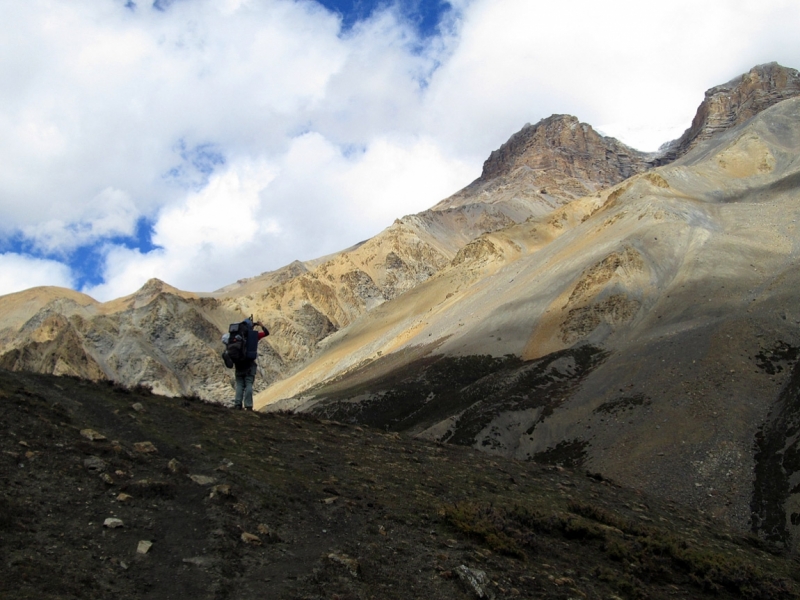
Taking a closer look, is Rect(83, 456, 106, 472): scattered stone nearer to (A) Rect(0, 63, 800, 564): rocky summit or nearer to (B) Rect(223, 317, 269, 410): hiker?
(B) Rect(223, 317, 269, 410): hiker

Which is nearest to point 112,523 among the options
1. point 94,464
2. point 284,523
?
point 94,464

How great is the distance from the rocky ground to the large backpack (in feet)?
6.79

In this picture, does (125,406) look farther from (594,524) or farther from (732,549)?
(732,549)

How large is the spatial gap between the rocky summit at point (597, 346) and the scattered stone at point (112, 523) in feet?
40.6

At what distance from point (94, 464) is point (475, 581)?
523 cm

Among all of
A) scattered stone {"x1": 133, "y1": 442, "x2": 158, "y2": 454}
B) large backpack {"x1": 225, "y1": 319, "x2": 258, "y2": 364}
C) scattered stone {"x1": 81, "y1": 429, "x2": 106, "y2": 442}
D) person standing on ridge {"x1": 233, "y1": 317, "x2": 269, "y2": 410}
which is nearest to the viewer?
scattered stone {"x1": 81, "y1": 429, "x2": 106, "y2": 442}

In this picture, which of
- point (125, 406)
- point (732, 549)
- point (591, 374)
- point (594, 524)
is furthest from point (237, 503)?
point (591, 374)

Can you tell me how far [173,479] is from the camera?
9547 mm

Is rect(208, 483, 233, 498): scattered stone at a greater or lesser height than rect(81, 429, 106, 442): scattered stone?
lesser

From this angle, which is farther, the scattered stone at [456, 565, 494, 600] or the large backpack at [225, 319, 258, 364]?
the large backpack at [225, 319, 258, 364]

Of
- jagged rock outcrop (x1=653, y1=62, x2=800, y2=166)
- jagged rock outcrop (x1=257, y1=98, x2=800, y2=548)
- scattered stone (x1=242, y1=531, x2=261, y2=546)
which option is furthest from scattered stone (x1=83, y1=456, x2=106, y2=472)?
jagged rock outcrop (x1=653, y1=62, x2=800, y2=166)

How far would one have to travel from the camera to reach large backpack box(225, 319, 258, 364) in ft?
52.1

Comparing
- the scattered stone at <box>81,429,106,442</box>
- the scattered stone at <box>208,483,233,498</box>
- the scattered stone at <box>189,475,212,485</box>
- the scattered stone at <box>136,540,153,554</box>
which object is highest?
the scattered stone at <box>81,429,106,442</box>

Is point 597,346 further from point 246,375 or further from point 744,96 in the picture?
point 744,96
